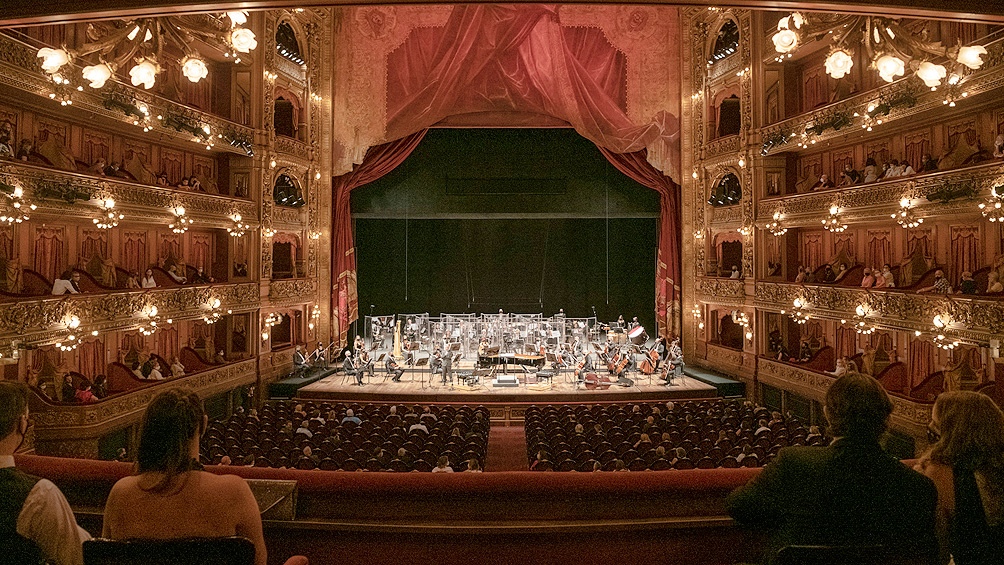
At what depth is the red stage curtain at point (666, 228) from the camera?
18.7 meters

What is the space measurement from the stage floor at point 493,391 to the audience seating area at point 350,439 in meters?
1.70

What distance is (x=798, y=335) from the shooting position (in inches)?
639

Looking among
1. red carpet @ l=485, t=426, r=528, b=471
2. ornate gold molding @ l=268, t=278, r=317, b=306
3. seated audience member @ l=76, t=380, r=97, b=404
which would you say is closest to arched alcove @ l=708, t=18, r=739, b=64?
red carpet @ l=485, t=426, r=528, b=471

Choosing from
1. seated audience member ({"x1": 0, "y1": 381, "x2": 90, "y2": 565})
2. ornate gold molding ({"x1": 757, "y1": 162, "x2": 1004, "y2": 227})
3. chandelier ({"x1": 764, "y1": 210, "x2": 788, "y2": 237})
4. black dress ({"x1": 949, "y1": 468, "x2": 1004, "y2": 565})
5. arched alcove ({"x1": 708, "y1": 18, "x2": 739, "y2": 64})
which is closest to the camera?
seated audience member ({"x1": 0, "y1": 381, "x2": 90, "y2": 565})

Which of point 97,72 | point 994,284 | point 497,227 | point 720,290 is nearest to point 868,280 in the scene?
point 994,284

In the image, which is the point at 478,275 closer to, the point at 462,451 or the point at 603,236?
the point at 603,236

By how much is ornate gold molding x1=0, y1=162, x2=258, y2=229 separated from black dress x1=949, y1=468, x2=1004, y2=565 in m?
12.8

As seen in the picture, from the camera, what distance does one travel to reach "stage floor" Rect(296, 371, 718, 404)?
1419 cm

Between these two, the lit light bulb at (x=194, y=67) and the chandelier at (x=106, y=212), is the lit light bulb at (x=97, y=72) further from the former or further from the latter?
the chandelier at (x=106, y=212)

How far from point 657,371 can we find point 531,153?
864cm

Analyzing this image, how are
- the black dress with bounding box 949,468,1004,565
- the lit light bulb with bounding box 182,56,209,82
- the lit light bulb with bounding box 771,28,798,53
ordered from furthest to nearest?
the lit light bulb with bounding box 771,28,798,53
the lit light bulb with bounding box 182,56,209,82
the black dress with bounding box 949,468,1004,565

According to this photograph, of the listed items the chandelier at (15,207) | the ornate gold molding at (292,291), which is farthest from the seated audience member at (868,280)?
the chandelier at (15,207)

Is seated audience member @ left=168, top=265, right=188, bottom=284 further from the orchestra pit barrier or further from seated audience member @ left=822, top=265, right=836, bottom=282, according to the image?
seated audience member @ left=822, top=265, right=836, bottom=282

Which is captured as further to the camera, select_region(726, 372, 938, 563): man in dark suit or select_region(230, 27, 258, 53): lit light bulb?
select_region(230, 27, 258, 53): lit light bulb
